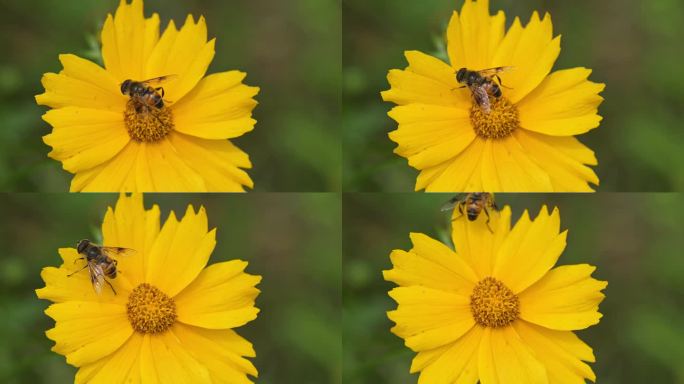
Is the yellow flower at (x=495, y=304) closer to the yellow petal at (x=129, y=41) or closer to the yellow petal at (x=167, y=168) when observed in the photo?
the yellow petal at (x=167, y=168)

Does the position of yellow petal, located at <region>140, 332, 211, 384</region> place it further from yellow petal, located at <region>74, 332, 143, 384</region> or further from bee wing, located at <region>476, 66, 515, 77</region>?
bee wing, located at <region>476, 66, 515, 77</region>

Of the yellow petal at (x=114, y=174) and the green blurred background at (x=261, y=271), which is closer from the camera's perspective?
the yellow petal at (x=114, y=174)

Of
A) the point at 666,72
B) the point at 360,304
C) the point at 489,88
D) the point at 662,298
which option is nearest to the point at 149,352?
the point at 360,304

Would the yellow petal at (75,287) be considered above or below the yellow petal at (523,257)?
below

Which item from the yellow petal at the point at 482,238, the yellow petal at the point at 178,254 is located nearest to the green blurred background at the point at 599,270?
the yellow petal at the point at 482,238

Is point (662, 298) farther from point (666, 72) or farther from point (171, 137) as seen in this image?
point (171, 137)

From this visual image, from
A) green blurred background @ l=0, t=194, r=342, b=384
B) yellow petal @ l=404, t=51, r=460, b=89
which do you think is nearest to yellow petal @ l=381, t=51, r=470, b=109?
yellow petal @ l=404, t=51, r=460, b=89

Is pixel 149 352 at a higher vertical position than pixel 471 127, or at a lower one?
lower
